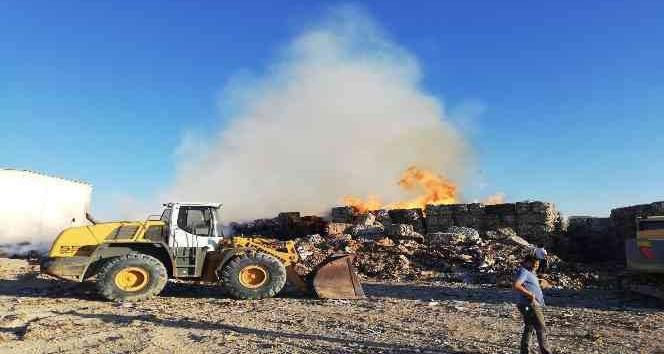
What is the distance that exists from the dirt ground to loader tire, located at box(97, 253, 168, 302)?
25 cm

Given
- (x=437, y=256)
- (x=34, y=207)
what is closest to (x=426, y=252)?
(x=437, y=256)

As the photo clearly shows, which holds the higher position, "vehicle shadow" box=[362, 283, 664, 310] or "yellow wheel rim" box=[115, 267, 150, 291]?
"yellow wheel rim" box=[115, 267, 150, 291]

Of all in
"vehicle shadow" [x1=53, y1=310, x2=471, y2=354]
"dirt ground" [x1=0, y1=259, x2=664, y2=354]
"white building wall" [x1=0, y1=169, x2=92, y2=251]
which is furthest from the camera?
"white building wall" [x1=0, y1=169, x2=92, y2=251]

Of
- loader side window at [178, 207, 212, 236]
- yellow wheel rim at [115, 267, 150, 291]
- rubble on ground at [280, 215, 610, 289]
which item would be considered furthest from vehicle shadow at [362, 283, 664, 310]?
yellow wheel rim at [115, 267, 150, 291]

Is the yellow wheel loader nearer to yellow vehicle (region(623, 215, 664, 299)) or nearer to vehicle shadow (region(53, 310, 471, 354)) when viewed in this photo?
vehicle shadow (region(53, 310, 471, 354))

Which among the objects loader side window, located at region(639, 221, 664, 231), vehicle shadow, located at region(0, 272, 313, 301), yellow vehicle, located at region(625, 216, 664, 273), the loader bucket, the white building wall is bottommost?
vehicle shadow, located at region(0, 272, 313, 301)

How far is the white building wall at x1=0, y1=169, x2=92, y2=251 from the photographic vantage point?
23.9 meters

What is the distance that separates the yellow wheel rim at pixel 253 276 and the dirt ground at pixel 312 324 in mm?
414

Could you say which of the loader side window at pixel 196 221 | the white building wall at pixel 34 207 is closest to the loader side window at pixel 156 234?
the loader side window at pixel 196 221

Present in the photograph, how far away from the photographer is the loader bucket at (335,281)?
9.77 m

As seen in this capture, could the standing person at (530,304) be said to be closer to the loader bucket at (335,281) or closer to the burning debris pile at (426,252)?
the loader bucket at (335,281)

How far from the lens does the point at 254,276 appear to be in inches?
388

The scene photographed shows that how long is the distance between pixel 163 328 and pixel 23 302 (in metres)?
4.34

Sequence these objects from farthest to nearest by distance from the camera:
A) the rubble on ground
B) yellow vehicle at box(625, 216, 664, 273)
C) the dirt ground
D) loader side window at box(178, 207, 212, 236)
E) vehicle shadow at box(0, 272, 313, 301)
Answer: the rubble on ground, vehicle shadow at box(0, 272, 313, 301), loader side window at box(178, 207, 212, 236), yellow vehicle at box(625, 216, 664, 273), the dirt ground
